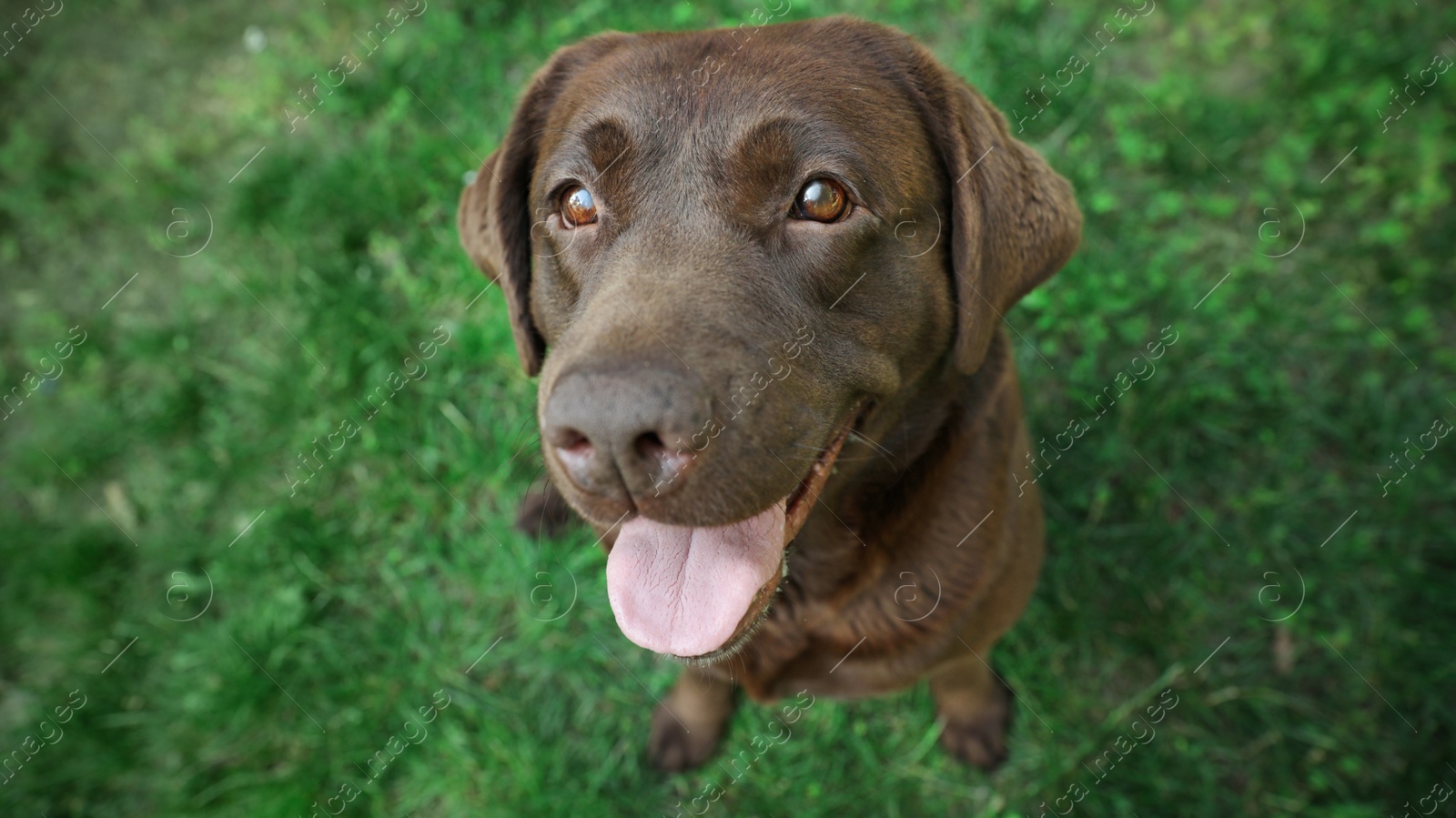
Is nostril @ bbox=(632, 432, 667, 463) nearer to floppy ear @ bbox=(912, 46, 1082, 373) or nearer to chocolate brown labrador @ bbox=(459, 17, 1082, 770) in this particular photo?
chocolate brown labrador @ bbox=(459, 17, 1082, 770)

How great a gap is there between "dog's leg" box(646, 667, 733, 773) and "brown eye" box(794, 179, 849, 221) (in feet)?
5.93

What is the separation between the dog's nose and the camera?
1520 mm

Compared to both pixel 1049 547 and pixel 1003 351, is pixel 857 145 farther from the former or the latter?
pixel 1049 547

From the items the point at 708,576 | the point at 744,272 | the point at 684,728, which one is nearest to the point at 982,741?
the point at 684,728

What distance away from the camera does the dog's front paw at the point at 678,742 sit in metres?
3.16

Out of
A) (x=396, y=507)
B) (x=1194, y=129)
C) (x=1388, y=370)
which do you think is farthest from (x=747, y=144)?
(x=1388, y=370)

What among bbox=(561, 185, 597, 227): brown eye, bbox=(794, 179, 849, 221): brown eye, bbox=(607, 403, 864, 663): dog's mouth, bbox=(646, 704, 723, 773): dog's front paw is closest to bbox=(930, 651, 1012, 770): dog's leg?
bbox=(646, 704, 723, 773): dog's front paw

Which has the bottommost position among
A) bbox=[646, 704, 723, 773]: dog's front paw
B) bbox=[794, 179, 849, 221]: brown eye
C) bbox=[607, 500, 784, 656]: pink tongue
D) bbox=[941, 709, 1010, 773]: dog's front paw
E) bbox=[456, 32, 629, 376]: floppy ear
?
bbox=[646, 704, 723, 773]: dog's front paw

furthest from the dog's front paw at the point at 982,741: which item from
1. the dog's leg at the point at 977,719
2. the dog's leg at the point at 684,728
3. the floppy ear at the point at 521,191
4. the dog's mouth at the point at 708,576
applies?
the floppy ear at the point at 521,191

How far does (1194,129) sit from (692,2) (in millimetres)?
2358

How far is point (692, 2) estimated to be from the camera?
13.3 ft

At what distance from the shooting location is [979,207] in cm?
206

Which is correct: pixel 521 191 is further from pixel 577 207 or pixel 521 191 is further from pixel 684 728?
pixel 684 728

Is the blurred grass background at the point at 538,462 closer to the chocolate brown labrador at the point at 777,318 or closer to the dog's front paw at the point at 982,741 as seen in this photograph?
the dog's front paw at the point at 982,741
